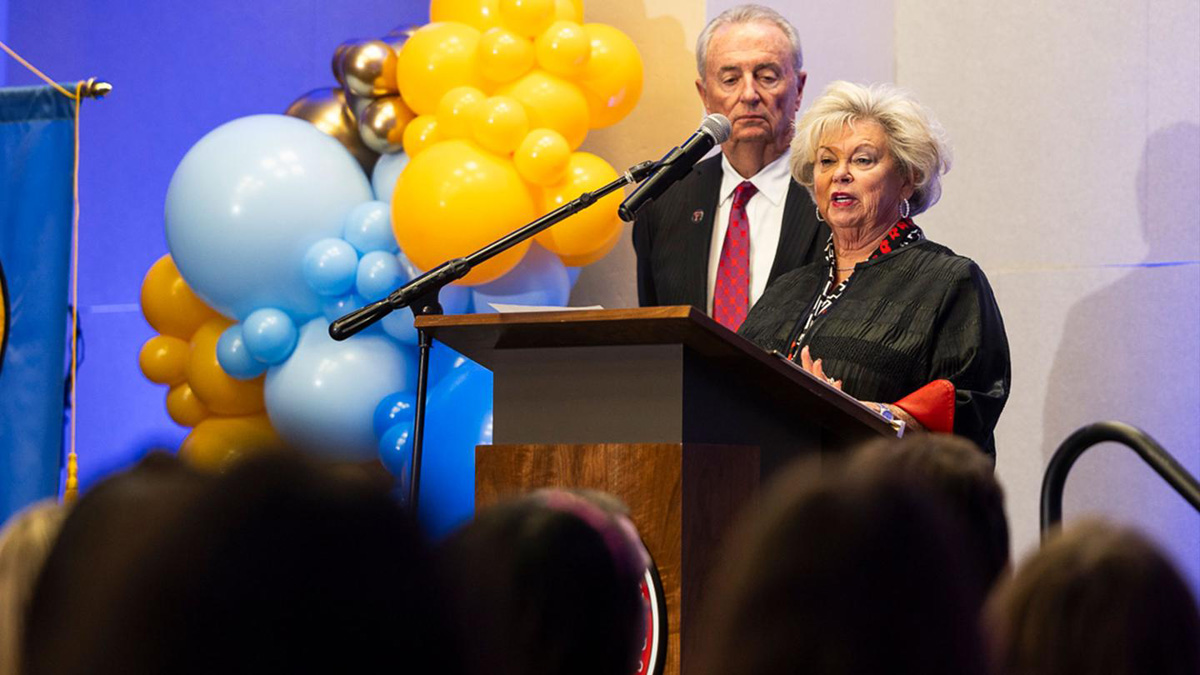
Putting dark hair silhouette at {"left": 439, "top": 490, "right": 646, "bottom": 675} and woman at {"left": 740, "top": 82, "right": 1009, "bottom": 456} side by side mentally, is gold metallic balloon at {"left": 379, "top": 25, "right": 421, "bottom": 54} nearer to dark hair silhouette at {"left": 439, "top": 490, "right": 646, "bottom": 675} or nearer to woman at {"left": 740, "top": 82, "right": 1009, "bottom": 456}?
Result: woman at {"left": 740, "top": 82, "right": 1009, "bottom": 456}

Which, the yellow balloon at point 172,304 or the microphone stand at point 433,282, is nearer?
the microphone stand at point 433,282

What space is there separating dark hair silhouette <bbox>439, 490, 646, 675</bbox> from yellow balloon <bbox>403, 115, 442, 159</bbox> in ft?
11.2

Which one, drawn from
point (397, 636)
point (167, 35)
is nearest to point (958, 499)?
point (397, 636)

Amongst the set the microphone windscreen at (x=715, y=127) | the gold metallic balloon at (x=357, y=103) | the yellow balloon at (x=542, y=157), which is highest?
the gold metallic balloon at (x=357, y=103)

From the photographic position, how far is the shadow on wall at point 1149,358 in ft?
13.1

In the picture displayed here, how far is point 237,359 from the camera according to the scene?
14.0 ft

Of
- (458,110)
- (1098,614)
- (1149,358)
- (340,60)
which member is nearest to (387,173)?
(340,60)

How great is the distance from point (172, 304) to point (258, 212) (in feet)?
2.02

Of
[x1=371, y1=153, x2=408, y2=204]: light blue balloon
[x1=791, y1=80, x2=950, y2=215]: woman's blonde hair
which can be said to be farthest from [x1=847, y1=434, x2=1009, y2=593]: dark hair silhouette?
[x1=371, y1=153, x2=408, y2=204]: light blue balloon

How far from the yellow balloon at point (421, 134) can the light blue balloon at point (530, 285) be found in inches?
16.6

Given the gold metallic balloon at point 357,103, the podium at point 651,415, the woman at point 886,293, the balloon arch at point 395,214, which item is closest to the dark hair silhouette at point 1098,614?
the podium at point 651,415

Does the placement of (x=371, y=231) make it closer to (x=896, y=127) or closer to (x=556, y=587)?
(x=896, y=127)

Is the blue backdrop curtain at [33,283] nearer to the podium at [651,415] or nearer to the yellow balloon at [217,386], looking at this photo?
the yellow balloon at [217,386]

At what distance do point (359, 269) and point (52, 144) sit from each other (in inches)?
34.9
